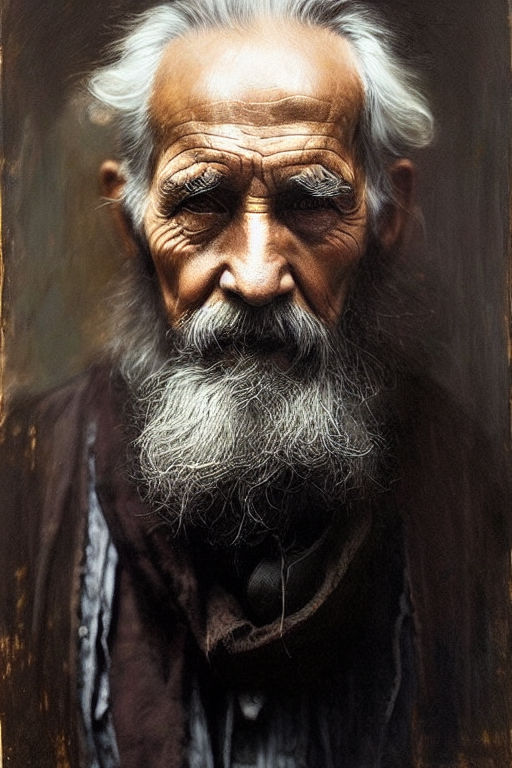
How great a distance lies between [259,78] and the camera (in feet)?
5.00

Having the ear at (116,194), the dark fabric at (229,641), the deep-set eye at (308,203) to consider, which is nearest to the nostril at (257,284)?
the deep-set eye at (308,203)

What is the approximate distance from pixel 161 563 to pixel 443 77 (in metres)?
0.93

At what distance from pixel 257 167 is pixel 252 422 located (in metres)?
0.40

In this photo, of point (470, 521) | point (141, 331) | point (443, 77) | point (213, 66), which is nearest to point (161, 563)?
point (141, 331)

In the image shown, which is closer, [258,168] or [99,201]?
[258,168]

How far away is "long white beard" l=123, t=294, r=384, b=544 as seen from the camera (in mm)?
1554

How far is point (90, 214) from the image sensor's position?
1.62m

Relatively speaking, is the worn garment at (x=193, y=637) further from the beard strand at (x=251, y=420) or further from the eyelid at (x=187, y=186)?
the eyelid at (x=187, y=186)

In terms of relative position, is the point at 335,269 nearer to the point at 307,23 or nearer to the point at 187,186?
the point at 187,186

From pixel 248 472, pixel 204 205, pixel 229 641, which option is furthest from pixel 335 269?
pixel 229 641

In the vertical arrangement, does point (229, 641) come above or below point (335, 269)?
below

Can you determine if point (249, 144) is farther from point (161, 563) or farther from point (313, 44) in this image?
point (161, 563)

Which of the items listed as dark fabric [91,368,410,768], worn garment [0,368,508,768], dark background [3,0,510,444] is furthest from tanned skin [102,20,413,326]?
dark fabric [91,368,410,768]

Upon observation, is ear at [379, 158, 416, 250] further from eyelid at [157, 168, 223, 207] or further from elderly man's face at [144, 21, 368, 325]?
eyelid at [157, 168, 223, 207]
